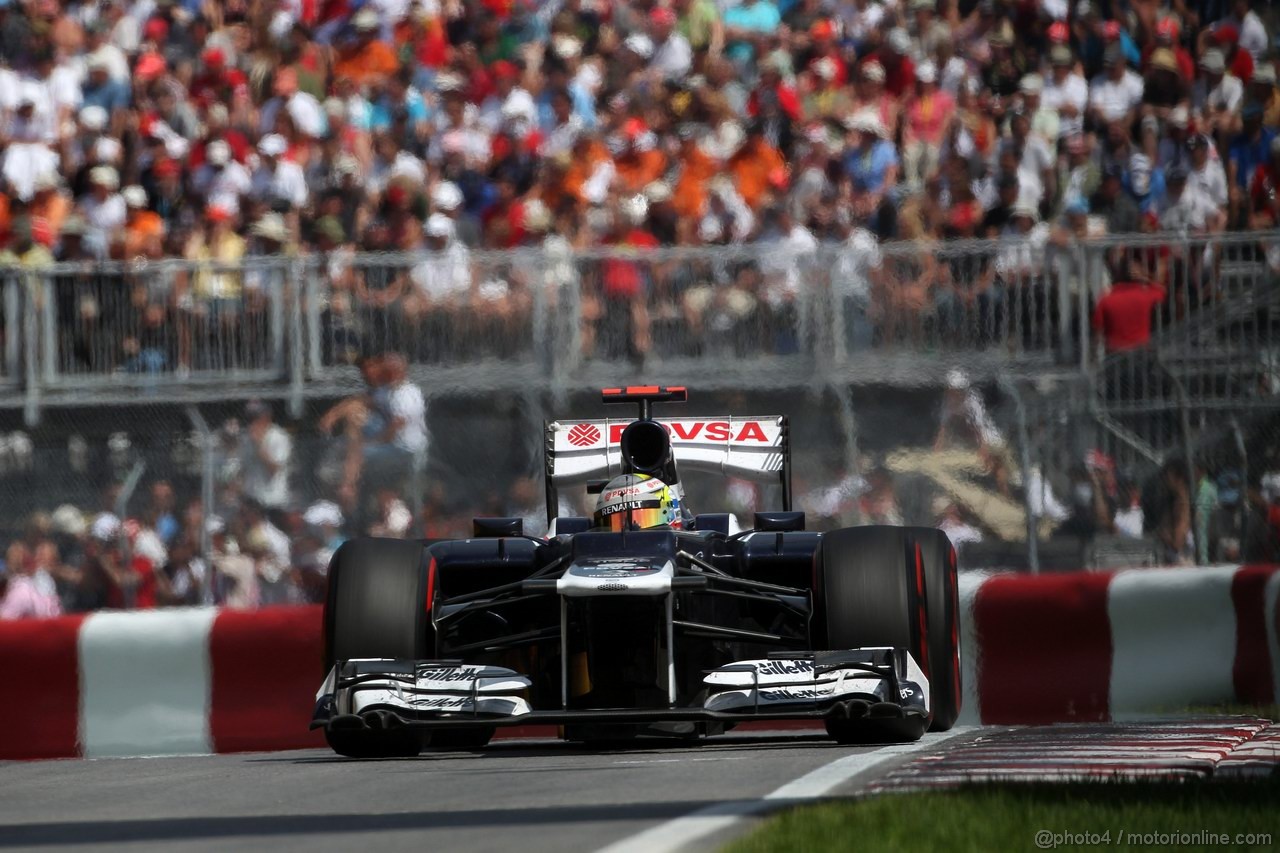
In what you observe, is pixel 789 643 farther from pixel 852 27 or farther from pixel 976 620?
pixel 852 27

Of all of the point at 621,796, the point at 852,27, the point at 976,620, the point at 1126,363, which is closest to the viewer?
the point at 621,796

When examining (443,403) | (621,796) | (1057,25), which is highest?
(1057,25)

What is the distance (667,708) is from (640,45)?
1093cm

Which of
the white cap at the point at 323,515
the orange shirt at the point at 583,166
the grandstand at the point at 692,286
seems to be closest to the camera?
the grandstand at the point at 692,286

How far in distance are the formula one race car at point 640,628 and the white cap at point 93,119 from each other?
30.1 ft

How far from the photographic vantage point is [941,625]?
941 centimetres

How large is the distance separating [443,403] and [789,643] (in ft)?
16.7

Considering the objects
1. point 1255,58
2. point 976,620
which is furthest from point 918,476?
point 1255,58

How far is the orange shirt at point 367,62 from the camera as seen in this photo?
1902cm

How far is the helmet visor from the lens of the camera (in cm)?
1005

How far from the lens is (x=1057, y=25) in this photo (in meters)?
17.7

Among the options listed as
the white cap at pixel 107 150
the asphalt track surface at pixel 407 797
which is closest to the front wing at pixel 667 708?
the asphalt track surface at pixel 407 797

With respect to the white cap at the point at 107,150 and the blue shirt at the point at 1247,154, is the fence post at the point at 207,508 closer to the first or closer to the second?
the white cap at the point at 107,150

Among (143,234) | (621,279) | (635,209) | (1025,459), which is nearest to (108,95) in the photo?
(143,234)
